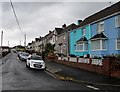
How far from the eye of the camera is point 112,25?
2930cm

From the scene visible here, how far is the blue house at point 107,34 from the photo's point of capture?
28359 millimetres

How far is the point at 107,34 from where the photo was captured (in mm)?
30641

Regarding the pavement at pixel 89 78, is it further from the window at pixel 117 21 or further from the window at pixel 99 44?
the window at pixel 99 44

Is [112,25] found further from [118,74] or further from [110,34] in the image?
[118,74]

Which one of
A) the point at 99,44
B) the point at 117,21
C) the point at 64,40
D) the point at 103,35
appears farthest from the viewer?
the point at 64,40

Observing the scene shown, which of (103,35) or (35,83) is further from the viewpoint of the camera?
(103,35)

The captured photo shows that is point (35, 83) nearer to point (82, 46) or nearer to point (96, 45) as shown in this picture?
point (96, 45)

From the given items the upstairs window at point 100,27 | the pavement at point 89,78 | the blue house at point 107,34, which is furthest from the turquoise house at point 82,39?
the pavement at point 89,78

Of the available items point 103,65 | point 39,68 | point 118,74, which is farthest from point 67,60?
A: point 118,74

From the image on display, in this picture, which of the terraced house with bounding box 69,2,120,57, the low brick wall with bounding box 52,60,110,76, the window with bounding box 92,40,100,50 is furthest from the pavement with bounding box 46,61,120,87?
the window with bounding box 92,40,100,50

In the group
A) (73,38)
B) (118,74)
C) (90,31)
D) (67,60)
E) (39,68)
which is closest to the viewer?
(118,74)

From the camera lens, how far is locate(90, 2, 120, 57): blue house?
28359mm

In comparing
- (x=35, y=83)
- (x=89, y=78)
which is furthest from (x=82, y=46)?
(x=35, y=83)

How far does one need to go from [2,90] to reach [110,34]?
21.4 metres
